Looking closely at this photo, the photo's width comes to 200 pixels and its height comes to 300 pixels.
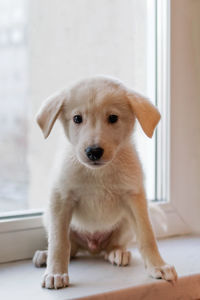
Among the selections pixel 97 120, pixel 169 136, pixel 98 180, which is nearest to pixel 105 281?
pixel 98 180

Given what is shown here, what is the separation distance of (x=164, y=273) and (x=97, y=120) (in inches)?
16.0

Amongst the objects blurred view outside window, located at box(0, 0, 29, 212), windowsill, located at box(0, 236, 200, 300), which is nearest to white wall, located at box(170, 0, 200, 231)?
windowsill, located at box(0, 236, 200, 300)

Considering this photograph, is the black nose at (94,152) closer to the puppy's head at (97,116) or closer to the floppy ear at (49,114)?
the puppy's head at (97,116)

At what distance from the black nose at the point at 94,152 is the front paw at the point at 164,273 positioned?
0.32m

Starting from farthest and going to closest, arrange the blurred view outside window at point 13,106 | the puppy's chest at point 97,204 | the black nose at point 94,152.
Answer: the blurred view outside window at point 13,106 < the puppy's chest at point 97,204 < the black nose at point 94,152

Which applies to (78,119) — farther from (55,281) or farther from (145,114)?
(55,281)

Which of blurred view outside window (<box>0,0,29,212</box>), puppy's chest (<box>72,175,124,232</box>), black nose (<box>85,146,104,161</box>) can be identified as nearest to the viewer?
black nose (<box>85,146,104,161</box>)

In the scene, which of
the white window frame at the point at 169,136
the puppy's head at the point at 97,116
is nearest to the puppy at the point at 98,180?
the puppy's head at the point at 97,116

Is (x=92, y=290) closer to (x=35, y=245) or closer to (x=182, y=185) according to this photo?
(x=35, y=245)

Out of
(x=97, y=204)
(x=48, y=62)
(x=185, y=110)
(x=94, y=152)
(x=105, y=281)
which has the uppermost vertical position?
(x=48, y=62)

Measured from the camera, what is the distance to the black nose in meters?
1.01

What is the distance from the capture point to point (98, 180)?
116cm

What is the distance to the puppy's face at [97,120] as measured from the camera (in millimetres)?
1019

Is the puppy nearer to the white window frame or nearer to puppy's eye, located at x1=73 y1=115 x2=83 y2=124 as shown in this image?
puppy's eye, located at x1=73 y1=115 x2=83 y2=124
